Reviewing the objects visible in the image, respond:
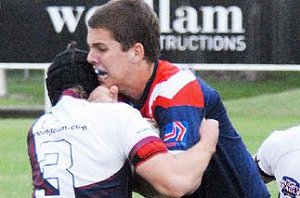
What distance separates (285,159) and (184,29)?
993 centimetres

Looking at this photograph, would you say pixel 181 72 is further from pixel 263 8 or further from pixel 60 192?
pixel 263 8

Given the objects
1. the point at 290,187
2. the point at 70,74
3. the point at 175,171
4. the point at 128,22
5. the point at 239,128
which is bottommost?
the point at 239,128

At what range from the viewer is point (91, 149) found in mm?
3475

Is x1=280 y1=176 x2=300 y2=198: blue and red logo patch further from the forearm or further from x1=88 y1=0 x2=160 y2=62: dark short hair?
x1=88 y1=0 x2=160 y2=62: dark short hair

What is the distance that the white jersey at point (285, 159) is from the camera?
420 centimetres

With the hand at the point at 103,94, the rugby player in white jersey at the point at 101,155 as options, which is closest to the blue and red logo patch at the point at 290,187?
the rugby player in white jersey at the point at 101,155

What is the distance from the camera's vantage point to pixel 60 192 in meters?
3.54

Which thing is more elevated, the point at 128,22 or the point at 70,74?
the point at 128,22

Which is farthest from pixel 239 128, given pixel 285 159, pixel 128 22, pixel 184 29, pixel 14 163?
pixel 128 22

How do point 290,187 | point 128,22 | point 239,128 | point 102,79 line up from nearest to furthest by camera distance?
1. point 128,22
2. point 102,79
3. point 290,187
4. point 239,128

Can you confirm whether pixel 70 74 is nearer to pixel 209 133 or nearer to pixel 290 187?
pixel 209 133

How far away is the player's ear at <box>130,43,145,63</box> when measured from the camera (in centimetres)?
372

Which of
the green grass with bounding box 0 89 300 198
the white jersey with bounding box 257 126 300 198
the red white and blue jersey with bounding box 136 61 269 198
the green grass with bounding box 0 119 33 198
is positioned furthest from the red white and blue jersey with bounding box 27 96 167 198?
the green grass with bounding box 0 119 33 198

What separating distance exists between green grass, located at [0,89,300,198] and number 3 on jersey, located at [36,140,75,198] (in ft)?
16.3
